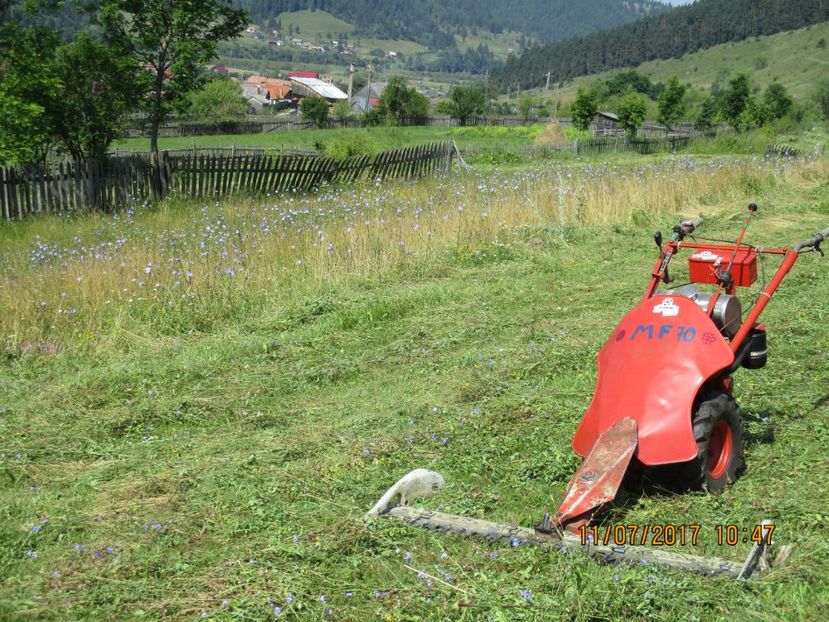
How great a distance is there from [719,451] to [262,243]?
271 inches

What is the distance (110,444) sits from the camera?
5664mm

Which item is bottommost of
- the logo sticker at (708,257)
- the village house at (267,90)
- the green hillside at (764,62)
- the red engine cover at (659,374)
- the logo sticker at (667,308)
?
the red engine cover at (659,374)

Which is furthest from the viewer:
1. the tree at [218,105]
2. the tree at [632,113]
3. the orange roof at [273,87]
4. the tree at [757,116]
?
the orange roof at [273,87]

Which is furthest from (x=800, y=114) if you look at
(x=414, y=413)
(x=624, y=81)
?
(x=624, y=81)

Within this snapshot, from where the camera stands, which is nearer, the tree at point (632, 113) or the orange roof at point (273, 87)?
the tree at point (632, 113)

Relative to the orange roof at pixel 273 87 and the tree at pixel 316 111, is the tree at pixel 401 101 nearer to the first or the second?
the tree at pixel 316 111

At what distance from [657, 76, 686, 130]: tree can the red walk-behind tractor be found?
59512 mm

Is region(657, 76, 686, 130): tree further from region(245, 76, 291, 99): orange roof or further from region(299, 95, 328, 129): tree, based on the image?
region(245, 76, 291, 99): orange roof

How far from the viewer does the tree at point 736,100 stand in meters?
52.7

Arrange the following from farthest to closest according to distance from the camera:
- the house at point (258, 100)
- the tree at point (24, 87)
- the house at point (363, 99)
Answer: the house at point (363, 99) → the house at point (258, 100) → the tree at point (24, 87)

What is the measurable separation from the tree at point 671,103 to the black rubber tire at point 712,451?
59904mm

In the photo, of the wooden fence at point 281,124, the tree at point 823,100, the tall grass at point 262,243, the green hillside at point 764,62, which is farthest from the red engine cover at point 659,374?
the green hillside at point 764,62

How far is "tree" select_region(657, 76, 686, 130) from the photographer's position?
197 feet

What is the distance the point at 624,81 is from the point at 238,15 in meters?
120
